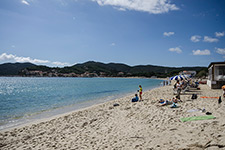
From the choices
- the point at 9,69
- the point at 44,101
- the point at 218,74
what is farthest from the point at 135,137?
the point at 9,69

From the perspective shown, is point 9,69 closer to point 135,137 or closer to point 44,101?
Answer: point 44,101

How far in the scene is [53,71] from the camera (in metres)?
171

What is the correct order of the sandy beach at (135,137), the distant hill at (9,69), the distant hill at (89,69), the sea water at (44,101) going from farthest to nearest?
the distant hill at (89,69)
the distant hill at (9,69)
the sea water at (44,101)
the sandy beach at (135,137)

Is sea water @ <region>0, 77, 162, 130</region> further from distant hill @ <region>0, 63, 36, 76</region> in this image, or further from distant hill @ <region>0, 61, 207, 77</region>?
distant hill @ <region>0, 63, 36, 76</region>

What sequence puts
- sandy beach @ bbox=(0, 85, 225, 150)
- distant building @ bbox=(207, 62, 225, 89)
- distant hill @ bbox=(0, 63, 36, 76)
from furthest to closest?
distant hill @ bbox=(0, 63, 36, 76), distant building @ bbox=(207, 62, 225, 89), sandy beach @ bbox=(0, 85, 225, 150)

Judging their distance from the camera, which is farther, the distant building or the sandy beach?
the distant building

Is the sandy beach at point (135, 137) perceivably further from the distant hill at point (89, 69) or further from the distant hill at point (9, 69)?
the distant hill at point (9, 69)

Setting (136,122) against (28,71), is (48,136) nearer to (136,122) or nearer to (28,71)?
(136,122)

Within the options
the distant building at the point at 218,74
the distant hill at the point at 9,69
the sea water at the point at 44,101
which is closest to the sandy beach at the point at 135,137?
the sea water at the point at 44,101

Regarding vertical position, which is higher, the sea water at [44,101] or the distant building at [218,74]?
the distant building at [218,74]

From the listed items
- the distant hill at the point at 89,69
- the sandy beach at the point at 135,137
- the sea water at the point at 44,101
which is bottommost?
the sea water at the point at 44,101

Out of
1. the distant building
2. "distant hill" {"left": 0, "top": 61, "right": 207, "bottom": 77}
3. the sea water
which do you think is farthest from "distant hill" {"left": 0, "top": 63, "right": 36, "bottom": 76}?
the distant building

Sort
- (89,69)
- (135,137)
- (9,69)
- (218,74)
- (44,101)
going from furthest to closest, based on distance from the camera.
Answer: (89,69) → (9,69) → (218,74) → (44,101) → (135,137)

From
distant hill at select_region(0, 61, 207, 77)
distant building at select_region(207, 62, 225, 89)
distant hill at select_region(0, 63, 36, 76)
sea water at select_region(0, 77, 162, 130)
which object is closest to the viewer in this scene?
sea water at select_region(0, 77, 162, 130)
